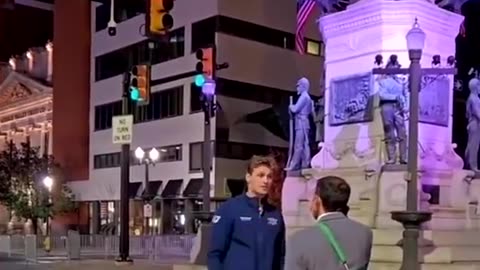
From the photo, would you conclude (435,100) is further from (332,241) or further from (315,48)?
(315,48)

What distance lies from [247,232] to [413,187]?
25.8 ft

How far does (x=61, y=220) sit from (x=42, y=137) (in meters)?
9.56

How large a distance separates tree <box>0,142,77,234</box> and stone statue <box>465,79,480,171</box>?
4112cm

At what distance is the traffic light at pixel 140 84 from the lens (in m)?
19.0

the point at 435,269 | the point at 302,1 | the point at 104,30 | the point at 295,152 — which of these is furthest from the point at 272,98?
the point at 435,269

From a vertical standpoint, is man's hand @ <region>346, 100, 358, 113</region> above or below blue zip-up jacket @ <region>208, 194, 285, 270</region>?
above

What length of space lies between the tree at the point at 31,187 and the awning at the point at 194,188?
1044cm

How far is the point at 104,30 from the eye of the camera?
199 feet

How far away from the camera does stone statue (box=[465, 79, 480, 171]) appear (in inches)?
691

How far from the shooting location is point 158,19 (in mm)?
13703

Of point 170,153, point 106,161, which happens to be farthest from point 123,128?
point 106,161

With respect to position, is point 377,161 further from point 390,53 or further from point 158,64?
point 158,64

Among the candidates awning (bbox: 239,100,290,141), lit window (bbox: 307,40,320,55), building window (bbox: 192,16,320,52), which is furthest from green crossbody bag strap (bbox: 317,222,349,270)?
lit window (bbox: 307,40,320,55)

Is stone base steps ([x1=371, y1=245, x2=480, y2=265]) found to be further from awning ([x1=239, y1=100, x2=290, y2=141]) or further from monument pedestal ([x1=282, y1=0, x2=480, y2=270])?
awning ([x1=239, y1=100, x2=290, y2=141])
